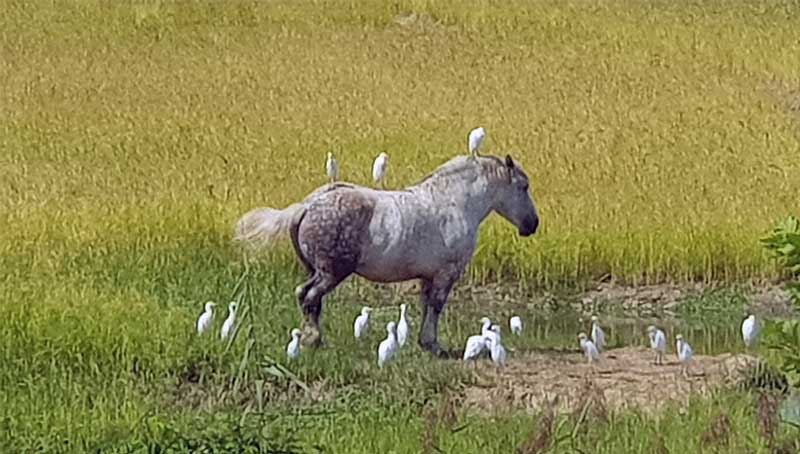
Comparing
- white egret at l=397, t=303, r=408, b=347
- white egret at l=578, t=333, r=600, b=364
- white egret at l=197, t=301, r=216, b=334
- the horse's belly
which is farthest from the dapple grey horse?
white egret at l=578, t=333, r=600, b=364

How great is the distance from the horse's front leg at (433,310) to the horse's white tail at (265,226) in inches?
28.2

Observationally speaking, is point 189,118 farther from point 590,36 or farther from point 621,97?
point 590,36

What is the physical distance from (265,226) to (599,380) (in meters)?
1.77

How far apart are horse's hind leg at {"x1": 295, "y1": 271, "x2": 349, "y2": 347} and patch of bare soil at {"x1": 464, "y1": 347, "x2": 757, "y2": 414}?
2.66ft

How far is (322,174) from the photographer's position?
14.1 meters

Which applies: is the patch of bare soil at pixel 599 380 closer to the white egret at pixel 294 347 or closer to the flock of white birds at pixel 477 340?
the flock of white birds at pixel 477 340

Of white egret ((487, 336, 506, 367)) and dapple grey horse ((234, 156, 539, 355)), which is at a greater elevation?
dapple grey horse ((234, 156, 539, 355))

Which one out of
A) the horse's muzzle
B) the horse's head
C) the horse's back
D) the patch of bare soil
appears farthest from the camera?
the horse's muzzle

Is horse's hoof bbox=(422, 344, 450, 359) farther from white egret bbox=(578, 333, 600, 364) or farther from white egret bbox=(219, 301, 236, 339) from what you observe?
white egret bbox=(219, 301, 236, 339)

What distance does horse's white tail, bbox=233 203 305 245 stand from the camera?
348 inches

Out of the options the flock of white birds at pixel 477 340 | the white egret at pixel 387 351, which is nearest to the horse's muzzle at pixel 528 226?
the flock of white birds at pixel 477 340

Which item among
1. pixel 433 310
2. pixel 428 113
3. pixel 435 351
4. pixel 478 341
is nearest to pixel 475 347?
pixel 478 341

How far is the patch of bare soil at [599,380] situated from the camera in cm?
777

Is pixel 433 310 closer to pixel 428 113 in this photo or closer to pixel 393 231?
pixel 393 231
